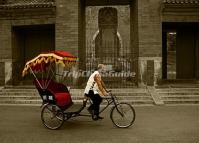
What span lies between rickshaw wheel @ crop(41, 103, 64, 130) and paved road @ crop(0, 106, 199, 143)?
0.59ft

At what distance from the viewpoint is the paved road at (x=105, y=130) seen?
9148 mm

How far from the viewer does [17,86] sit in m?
19.3

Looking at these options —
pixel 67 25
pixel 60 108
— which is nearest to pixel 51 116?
pixel 60 108

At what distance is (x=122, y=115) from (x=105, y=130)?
675mm

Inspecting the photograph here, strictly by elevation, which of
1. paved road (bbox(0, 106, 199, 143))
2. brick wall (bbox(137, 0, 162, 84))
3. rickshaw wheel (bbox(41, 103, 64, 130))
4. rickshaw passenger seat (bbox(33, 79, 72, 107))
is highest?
brick wall (bbox(137, 0, 162, 84))

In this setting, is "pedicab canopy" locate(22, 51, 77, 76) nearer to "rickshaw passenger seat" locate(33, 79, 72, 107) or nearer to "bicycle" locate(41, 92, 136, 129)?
"rickshaw passenger seat" locate(33, 79, 72, 107)

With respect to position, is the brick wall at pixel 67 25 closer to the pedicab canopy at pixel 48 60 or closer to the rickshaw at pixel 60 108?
the pedicab canopy at pixel 48 60

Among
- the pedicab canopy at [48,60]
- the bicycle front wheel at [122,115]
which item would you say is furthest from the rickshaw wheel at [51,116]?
the bicycle front wheel at [122,115]

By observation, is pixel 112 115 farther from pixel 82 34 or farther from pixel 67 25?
pixel 82 34

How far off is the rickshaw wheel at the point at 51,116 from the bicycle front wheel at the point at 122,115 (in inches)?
57.3

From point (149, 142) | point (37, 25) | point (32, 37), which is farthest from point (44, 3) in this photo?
point (149, 142)

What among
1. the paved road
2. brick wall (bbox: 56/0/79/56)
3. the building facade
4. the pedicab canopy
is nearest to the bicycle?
the paved road

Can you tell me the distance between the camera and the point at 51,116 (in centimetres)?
1075

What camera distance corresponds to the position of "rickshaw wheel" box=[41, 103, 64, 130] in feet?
35.0
